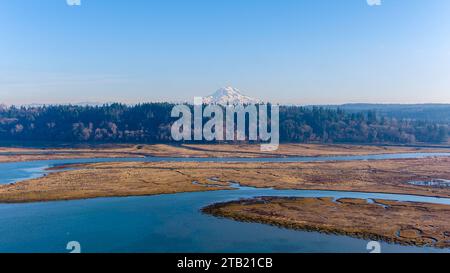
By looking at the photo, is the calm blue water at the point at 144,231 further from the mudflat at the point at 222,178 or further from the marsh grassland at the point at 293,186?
the mudflat at the point at 222,178

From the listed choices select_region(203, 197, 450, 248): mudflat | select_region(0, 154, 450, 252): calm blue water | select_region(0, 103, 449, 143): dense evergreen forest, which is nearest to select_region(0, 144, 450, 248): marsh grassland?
select_region(203, 197, 450, 248): mudflat

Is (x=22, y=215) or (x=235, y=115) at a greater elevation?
(x=235, y=115)

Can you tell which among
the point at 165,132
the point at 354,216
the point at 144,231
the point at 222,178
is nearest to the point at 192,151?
the point at 165,132

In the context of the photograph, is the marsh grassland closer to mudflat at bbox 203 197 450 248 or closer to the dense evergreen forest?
mudflat at bbox 203 197 450 248

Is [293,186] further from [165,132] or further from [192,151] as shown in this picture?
[165,132]
